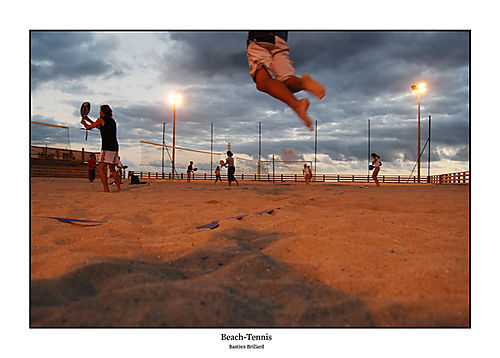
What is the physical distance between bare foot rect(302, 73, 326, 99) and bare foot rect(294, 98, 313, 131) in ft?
0.33

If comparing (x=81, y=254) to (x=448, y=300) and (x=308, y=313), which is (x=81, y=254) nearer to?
(x=308, y=313)

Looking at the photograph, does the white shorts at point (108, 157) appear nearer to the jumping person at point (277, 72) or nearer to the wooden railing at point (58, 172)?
the jumping person at point (277, 72)

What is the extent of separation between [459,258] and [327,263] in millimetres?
700

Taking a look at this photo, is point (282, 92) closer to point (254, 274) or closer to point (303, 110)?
point (303, 110)

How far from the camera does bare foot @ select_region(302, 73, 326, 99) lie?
2413 mm

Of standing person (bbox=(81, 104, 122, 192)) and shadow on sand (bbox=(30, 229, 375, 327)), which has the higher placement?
standing person (bbox=(81, 104, 122, 192))

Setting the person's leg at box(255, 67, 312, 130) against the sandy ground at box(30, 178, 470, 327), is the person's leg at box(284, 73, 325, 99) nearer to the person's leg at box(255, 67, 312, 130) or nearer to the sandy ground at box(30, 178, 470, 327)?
the person's leg at box(255, 67, 312, 130)

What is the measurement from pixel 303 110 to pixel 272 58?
778 mm

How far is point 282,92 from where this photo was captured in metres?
2.52

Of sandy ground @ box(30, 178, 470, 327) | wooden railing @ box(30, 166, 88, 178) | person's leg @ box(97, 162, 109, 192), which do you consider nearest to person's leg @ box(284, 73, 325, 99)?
sandy ground @ box(30, 178, 470, 327)

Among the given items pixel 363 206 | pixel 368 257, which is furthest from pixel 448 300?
pixel 363 206

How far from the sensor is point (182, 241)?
199 cm

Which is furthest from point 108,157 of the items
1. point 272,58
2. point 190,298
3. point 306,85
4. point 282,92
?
point 190,298

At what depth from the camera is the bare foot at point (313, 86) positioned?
241 centimetres
